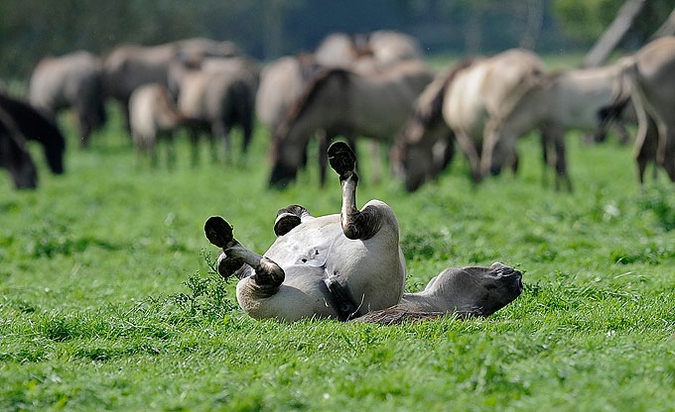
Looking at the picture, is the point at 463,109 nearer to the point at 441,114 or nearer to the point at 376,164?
the point at 441,114

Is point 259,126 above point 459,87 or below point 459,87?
below

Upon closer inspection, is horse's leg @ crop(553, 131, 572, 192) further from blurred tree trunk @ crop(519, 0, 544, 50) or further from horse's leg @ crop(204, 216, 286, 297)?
blurred tree trunk @ crop(519, 0, 544, 50)

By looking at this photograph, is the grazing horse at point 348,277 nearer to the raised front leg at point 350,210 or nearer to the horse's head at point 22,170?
the raised front leg at point 350,210

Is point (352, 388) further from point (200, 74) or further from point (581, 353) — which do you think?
point (200, 74)

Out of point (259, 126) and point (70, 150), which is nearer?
point (70, 150)

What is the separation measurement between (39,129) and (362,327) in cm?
1783

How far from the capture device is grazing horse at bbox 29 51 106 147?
29.5m

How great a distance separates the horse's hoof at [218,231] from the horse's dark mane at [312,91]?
1169cm

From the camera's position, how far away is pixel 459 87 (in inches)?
686

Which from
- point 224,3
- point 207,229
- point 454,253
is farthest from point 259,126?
point 224,3

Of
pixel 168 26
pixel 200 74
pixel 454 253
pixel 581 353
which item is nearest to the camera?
pixel 581 353

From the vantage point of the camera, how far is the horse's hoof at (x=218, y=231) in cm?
570

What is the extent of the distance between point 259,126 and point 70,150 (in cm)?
628

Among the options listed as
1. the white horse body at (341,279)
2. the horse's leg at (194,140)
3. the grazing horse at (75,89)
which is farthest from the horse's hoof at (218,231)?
the grazing horse at (75,89)
